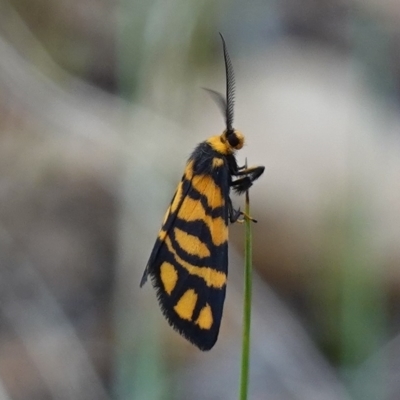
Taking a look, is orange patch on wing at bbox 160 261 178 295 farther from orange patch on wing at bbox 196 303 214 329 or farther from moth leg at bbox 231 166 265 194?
moth leg at bbox 231 166 265 194

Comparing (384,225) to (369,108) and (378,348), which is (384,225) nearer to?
(369,108)

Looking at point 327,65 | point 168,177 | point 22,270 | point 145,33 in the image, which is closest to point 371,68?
point 145,33

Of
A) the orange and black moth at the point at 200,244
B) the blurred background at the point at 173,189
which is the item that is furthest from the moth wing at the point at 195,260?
the blurred background at the point at 173,189

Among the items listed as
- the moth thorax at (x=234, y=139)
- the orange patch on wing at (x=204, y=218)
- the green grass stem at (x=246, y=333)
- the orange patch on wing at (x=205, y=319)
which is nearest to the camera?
the green grass stem at (x=246, y=333)

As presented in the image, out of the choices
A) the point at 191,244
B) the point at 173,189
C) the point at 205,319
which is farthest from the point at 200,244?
the point at 173,189

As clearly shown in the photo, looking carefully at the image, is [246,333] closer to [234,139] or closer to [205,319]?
[205,319]

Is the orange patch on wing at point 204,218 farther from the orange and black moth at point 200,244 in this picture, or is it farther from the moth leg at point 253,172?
the moth leg at point 253,172
